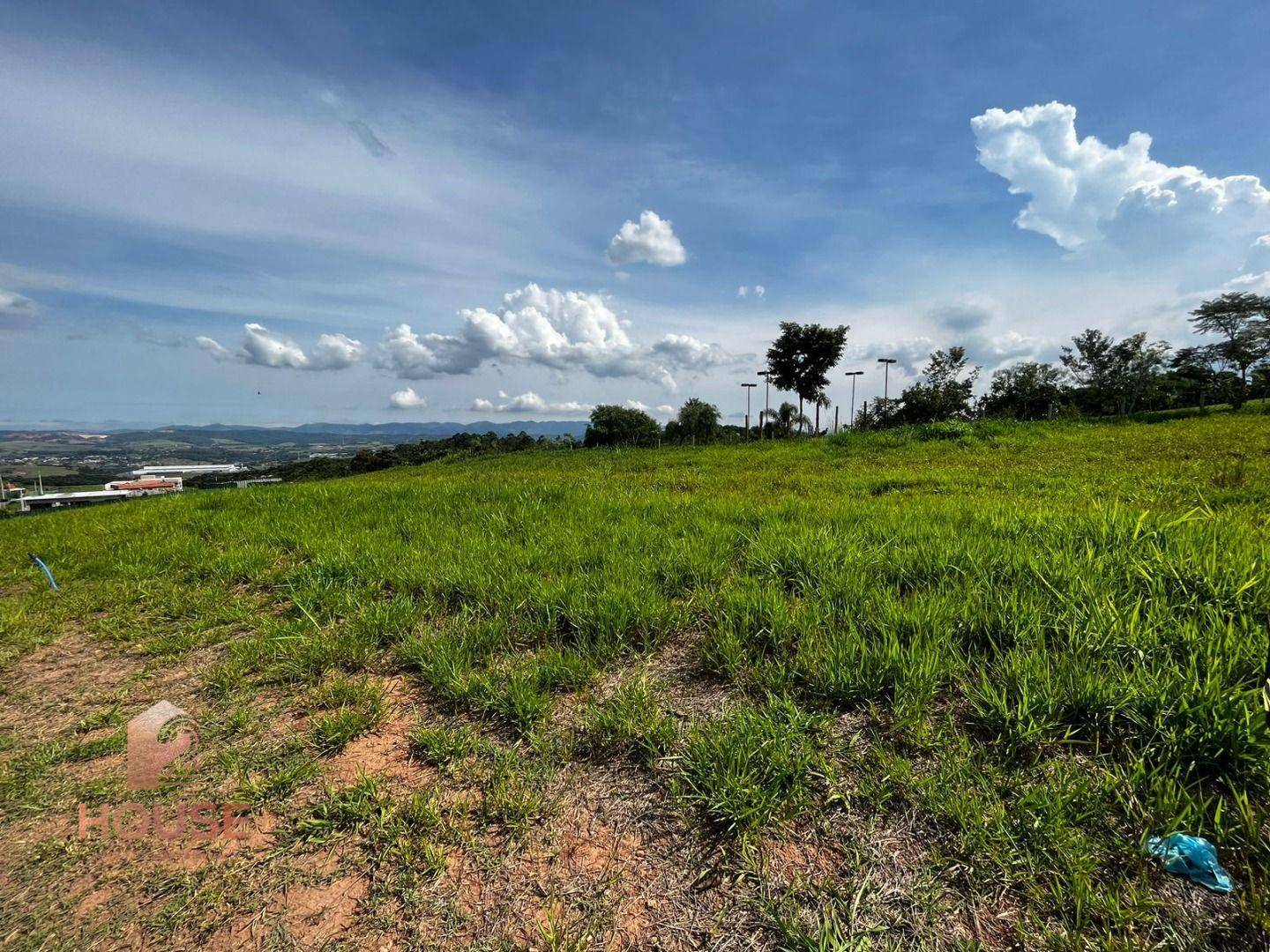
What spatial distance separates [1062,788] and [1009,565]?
6.36 ft

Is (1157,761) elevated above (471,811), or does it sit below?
above

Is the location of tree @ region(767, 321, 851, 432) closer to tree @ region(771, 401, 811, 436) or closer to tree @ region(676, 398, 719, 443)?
tree @ region(771, 401, 811, 436)

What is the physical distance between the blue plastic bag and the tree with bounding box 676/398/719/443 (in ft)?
213

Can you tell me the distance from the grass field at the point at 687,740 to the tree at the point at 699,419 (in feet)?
207

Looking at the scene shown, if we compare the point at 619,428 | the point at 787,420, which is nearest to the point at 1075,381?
the point at 787,420

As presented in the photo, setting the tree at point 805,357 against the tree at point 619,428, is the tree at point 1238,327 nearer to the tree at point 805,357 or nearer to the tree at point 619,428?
the tree at point 805,357

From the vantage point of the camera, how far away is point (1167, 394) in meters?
39.9

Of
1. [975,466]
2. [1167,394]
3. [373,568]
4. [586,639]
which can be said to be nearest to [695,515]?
[586,639]

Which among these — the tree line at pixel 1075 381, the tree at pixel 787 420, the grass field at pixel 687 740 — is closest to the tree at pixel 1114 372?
the tree line at pixel 1075 381

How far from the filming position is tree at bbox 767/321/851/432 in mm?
36438

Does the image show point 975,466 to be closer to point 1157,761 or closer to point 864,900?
point 1157,761

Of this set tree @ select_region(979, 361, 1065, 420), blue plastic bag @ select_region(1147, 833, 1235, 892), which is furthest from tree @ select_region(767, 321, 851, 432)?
blue plastic bag @ select_region(1147, 833, 1235, 892)

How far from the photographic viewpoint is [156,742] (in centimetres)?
268
